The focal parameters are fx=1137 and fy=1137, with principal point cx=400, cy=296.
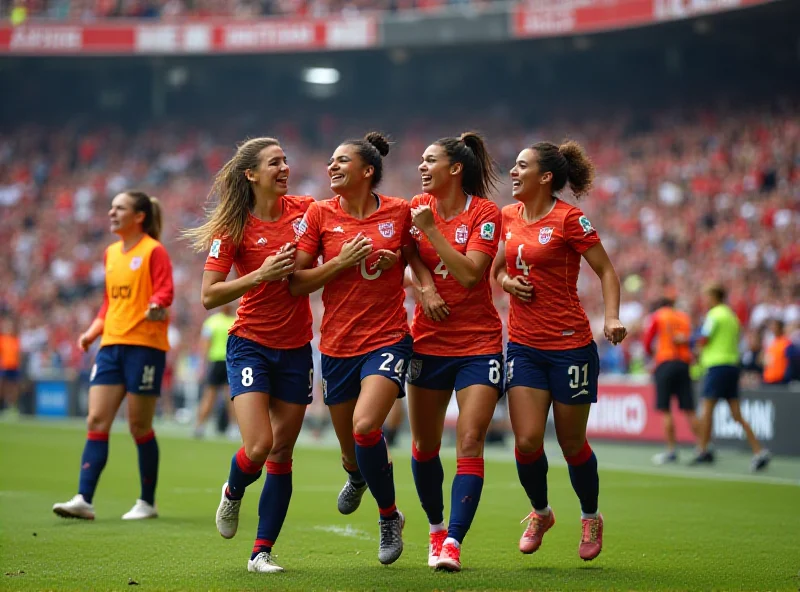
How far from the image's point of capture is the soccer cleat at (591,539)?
6.70m

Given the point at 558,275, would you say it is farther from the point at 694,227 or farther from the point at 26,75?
the point at 26,75

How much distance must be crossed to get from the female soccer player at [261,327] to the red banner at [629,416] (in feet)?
37.3

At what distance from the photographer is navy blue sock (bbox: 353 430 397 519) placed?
6.21m

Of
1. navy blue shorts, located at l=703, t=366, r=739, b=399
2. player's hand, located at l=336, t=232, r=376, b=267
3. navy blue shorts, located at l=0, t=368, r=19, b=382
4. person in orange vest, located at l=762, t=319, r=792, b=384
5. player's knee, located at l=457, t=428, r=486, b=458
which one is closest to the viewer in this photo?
player's hand, located at l=336, t=232, r=376, b=267

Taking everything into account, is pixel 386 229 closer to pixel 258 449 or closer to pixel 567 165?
pixel 567 165

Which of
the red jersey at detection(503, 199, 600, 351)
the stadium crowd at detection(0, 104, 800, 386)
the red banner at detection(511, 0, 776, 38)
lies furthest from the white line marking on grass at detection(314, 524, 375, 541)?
the red banner at detection(511, 0, 776, 38)

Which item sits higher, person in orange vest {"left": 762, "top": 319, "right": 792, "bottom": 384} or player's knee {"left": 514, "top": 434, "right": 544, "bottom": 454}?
person in orange vest {"left": 762, "top": 319, "right": 792, "bottom": 384}

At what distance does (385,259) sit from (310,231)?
1.59 ft

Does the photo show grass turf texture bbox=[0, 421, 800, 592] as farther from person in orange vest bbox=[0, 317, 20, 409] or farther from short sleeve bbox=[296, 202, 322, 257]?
person in orange vest bbox=[0, 317, 20, 409]

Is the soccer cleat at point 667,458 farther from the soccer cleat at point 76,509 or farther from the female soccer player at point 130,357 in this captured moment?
the soccer cleat at point 76,509

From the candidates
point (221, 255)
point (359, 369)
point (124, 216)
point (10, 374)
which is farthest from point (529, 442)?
point (10, 374)

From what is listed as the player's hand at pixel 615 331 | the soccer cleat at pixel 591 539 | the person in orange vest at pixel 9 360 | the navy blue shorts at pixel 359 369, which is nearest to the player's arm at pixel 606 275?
the player's hand at pixel 615 331

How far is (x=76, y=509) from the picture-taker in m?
8.45

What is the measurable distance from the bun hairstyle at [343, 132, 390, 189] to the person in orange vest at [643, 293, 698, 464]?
8627 mm
